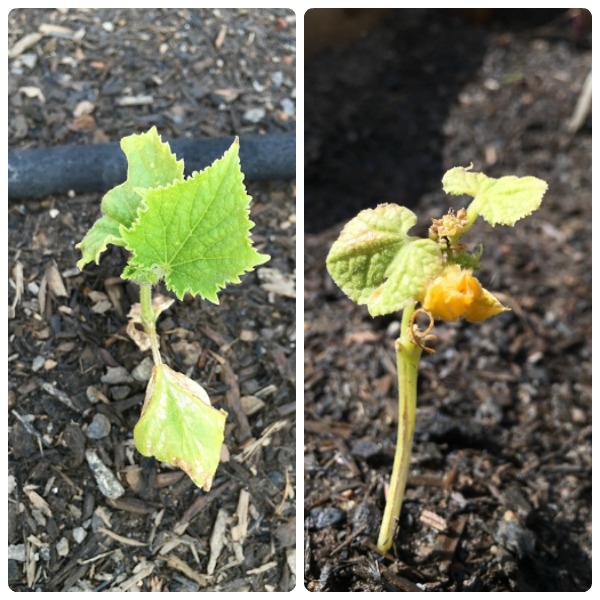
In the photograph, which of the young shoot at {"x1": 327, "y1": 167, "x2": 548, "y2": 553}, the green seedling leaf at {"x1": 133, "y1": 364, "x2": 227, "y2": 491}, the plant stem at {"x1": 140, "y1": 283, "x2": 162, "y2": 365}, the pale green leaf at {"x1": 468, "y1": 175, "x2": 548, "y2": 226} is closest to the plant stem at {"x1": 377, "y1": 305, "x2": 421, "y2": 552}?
the young shoot at {"x1": 327, "y1": 167, "x2": 548, "y2": 553}

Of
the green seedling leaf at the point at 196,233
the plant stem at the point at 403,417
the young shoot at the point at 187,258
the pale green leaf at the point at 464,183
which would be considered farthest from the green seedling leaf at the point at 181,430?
the pale green leaf at the point at 464,183

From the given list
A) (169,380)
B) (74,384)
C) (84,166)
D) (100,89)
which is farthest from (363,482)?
Result: (100,89)

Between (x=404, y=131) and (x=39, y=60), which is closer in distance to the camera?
(x=39, y=60)

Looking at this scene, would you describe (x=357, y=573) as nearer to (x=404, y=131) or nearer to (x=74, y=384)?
(x=74, y=384)

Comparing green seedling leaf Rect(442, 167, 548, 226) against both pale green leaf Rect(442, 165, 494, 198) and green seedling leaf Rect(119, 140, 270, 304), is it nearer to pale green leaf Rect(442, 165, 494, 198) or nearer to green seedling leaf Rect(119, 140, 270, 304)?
pale green leaf Rect(442, 165, 494, 198)

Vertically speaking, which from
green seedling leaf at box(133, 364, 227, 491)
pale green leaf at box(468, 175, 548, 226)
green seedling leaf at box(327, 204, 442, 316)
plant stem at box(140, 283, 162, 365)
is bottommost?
green seedling leaf at box(133, 364, 227, 491)

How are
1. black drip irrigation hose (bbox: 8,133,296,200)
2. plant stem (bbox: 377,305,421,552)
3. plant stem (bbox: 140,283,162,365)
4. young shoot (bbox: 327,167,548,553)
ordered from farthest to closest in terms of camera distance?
black drip irrigation hose (bbox: 8,133,296,200), plant stem (bbox: 140,283,162,365), plant stem (bbox: 377,305,421,552), young shoot (bbox: 327,167,548,553)
